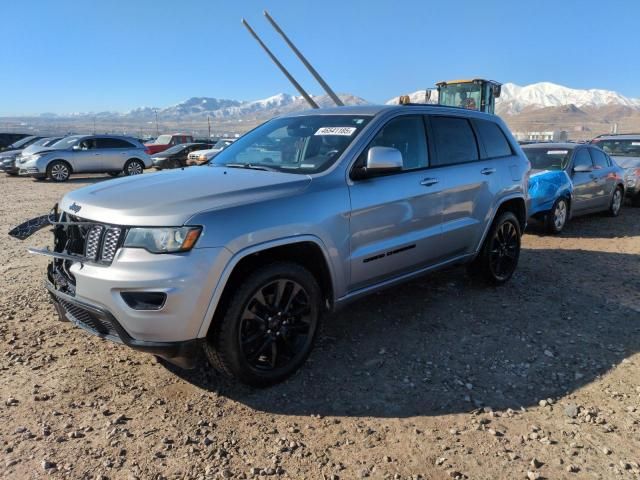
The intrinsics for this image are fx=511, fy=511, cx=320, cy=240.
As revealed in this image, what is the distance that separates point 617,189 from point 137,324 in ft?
34.4

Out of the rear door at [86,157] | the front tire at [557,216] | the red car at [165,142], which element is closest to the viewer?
the front tire at [557,216]

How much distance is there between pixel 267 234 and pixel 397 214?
1.26 m

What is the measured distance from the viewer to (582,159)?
9336 mm

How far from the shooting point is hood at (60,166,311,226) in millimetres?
2914

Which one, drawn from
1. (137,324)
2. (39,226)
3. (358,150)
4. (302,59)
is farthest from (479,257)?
(302,59)

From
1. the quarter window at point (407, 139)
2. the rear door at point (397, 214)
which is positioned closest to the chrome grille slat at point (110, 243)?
the rear door at point (397, 214)

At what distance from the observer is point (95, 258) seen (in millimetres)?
2994

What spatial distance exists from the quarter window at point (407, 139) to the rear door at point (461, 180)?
14cm

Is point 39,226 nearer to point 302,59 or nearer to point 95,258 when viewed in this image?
point 95,258

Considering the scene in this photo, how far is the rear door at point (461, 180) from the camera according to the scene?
4539 millimetres

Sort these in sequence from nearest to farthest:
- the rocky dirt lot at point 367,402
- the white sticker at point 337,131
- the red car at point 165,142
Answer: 1. the rocky dirt lot at point 367,402
2. the white sticker at point 337,131
3. the red car at point 165,142

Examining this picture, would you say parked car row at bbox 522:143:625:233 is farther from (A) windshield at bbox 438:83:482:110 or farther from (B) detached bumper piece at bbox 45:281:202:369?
(A) windshield at bbox 438:83:482:110

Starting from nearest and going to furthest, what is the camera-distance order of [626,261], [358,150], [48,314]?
[358,150], [48,314], [626,261]

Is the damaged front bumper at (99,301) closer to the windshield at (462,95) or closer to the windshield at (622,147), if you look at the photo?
the windshield at (622,147)
